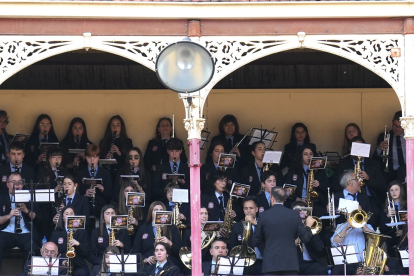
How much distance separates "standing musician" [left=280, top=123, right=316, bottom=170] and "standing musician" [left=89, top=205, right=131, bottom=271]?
11.2 ft

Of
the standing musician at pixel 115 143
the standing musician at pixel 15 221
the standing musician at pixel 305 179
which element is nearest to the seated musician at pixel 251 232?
the standing musician at pixel 305 179

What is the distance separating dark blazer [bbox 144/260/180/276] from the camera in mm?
15273

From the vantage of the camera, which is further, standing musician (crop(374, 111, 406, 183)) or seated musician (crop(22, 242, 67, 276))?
standing musician (crop(374, 111, 406, 183))

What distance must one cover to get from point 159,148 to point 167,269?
340 cm

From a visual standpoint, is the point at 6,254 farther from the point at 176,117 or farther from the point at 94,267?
the point at 176,117

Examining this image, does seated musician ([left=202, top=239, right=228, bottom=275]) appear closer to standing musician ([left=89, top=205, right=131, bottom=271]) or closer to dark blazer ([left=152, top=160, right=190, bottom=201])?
standing musician ([left=89, top=205, right=131, bottom=271])

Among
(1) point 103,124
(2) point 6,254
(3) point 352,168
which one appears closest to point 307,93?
(3) point 352,168

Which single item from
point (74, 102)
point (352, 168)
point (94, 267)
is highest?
point (74, 102)

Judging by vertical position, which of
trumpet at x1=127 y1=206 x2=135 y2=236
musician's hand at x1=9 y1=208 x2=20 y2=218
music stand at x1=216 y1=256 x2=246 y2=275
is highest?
musician's hand at x1=9 y1=208 x2=20 y2=218

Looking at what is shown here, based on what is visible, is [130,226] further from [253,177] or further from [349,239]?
[349,239]

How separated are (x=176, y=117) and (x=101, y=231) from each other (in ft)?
12.3

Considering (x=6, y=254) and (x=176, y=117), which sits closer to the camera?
(x=6, y=254)

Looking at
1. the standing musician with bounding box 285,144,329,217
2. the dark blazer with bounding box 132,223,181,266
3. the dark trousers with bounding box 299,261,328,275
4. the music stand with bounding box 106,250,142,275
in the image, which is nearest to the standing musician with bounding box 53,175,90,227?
the dark blazer with bounding box 132,223,181,266

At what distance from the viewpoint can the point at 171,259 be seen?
15773mm
